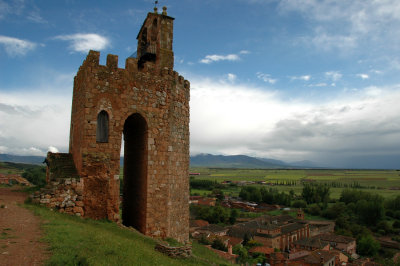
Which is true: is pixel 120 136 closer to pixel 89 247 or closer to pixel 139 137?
pixel 139 137

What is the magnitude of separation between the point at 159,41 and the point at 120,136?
422 centimetres

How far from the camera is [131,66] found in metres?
10.9

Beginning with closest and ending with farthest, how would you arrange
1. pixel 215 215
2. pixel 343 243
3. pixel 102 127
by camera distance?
pixel 102 127, pixel 343 243, pixel 215 215

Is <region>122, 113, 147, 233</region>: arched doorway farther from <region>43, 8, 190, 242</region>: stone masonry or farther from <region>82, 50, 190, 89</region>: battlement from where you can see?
<region>82, 50, 190, 89</region>: battlement

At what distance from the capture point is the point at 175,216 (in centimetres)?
1131

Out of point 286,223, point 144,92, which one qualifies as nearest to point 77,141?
point 144,92

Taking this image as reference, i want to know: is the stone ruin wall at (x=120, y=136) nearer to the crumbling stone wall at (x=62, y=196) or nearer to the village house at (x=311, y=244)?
the crumbling stone wall at (x=62, y=196)

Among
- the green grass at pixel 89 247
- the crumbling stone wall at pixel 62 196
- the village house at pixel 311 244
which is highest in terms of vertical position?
the crumbling stone wall at pixel 62 196

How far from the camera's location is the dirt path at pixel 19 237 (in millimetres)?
5395

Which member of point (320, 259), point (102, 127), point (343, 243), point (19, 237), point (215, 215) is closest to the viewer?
point (19, 237)

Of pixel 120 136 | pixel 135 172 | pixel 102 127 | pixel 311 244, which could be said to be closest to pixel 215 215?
pixel 311 244

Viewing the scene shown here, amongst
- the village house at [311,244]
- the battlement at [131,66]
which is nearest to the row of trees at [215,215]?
the village house at [311,244]

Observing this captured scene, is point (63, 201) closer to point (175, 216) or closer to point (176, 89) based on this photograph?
point (175, 216)

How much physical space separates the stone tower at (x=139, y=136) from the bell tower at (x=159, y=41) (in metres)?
0.04
